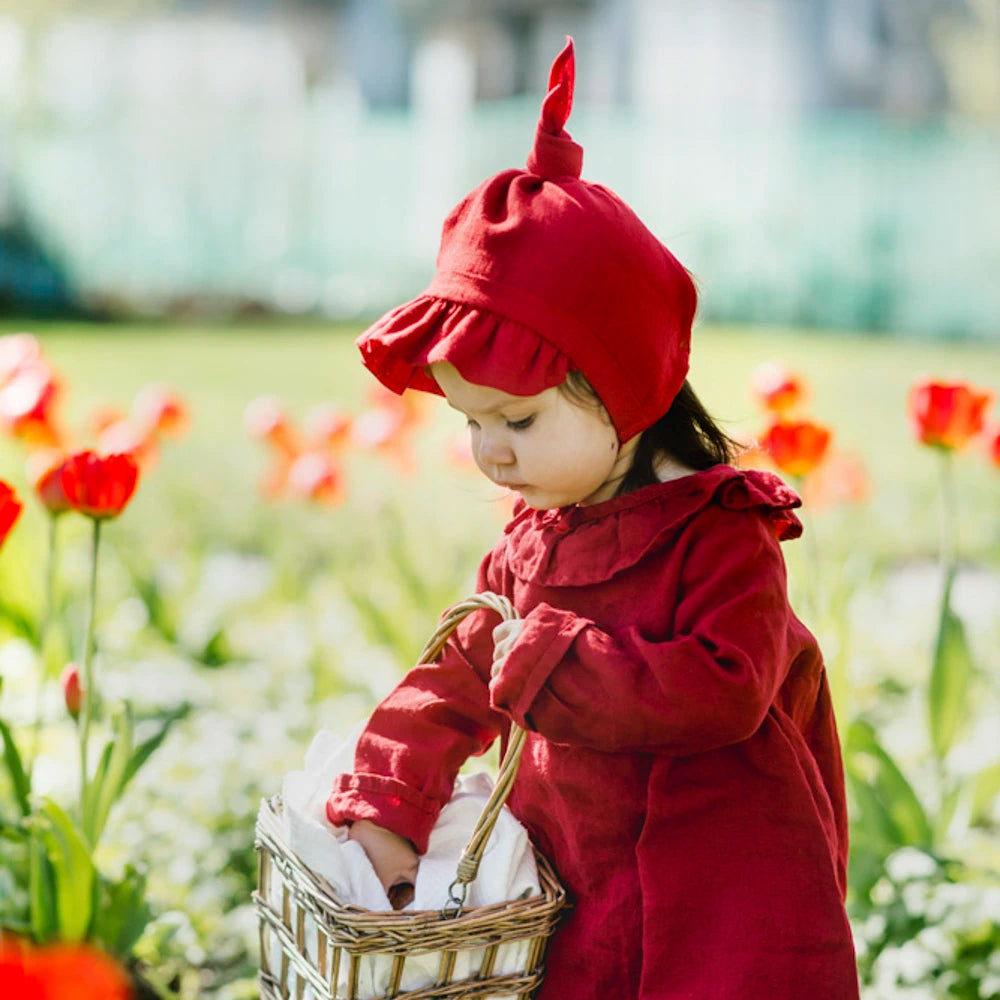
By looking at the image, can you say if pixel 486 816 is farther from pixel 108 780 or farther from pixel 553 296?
pixel 108 780

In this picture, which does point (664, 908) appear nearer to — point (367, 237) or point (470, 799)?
point (470, 799)

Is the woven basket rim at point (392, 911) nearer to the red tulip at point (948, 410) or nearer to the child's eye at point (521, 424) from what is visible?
the child's eye at point (521, 424)

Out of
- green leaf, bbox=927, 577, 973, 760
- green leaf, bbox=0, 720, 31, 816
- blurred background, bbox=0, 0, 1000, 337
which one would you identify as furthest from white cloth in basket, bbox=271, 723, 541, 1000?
blurred background, bbox=0, 0, 1000, 337

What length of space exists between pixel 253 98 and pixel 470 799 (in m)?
11.7

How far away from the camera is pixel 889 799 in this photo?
2.57 meters

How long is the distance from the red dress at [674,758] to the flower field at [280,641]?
50 cm

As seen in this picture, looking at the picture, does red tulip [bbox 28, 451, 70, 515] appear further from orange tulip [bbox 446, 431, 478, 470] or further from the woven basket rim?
orange tulip [bbox 446, 431, 478, 470]

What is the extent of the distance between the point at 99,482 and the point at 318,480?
1.42 m

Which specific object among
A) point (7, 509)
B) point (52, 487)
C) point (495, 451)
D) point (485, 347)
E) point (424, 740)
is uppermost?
point (485, 347)

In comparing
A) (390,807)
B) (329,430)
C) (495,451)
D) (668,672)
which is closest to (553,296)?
(495,451)

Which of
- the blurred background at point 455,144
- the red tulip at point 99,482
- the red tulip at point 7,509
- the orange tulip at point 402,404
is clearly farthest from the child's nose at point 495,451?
the blurred background at point 455,144

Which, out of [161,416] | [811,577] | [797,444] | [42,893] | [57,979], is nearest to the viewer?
[57,979]

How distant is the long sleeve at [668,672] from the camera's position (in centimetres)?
155

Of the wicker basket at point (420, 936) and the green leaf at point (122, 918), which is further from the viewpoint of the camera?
the green leaf at point (122, 918)
